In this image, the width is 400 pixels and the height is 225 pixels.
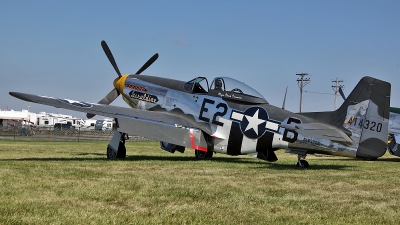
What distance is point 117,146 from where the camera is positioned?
1582cm

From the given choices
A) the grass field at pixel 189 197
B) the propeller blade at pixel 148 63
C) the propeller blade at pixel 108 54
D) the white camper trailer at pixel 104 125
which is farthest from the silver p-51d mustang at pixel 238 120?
the white camper trailer at pixel 104 125

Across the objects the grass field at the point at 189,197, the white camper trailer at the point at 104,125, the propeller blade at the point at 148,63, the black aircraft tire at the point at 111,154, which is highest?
the propeller blade at the point at 148,63

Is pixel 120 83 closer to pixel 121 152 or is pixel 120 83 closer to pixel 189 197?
pixel 121 152

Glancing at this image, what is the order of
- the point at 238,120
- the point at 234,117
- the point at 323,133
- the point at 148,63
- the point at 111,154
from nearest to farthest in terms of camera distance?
the point at 323,133
the point at 238,120
the point at 234,117
the point at 111,154
the point at 148,63

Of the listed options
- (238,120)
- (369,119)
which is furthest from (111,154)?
(369,119)

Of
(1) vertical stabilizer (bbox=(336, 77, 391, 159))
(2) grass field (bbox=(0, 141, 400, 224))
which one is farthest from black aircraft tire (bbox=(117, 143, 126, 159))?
(1) vertical stabilizer (bbox=(336, 77, 391, 159))

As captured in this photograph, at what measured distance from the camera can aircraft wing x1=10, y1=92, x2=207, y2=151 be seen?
14.5 m

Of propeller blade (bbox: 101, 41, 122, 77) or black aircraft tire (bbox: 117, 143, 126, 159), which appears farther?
propeller blade (bbox: 101, 41, 122, 77)

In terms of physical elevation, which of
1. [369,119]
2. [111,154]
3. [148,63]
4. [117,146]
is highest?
[148,63]

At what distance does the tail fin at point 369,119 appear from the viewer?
12523 millimetres

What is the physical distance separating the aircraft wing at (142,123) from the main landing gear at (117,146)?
109 centimetres

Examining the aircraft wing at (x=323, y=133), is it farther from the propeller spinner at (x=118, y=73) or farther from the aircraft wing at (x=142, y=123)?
the propeller spinner at (x=118, y=73)

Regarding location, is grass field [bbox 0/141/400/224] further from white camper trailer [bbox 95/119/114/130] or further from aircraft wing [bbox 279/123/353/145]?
white camper trailer [bbox 95/119/114/130]

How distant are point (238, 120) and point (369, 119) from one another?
12.3ft
